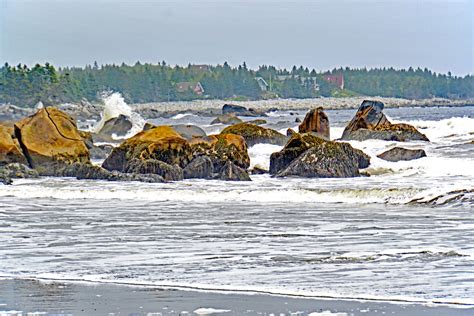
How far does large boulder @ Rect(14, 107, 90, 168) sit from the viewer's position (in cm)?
2327

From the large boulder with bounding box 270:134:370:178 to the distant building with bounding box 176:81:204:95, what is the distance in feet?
499

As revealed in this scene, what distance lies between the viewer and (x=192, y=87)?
179 metres

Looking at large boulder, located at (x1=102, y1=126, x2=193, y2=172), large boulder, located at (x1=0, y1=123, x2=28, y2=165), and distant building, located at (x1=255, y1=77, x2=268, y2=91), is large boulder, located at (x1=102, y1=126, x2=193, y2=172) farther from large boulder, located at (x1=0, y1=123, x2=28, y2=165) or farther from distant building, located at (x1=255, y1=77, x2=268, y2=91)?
distant building, located at (x1=255, y1=77, x2=268, y2=91)

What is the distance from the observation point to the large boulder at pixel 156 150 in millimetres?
22641

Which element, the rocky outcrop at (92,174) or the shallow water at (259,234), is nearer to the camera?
the shallow water at (259,234)

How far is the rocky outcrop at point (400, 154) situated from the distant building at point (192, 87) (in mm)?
150087

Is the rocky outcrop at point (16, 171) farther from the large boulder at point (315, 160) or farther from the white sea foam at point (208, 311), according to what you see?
the white sea foam at point (208, 311)

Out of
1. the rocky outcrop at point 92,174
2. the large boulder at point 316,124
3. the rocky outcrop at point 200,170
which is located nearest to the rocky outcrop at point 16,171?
the rocky outcrop at point 92,174

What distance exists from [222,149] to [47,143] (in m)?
3.93

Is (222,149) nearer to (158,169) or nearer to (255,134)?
(158,169)

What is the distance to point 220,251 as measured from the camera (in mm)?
11820

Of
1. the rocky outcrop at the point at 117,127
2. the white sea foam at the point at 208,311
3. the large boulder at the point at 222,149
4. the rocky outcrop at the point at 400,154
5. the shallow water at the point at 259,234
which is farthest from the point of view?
the rocky outcrop at the point at 117,127

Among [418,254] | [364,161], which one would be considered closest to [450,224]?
[418,254]

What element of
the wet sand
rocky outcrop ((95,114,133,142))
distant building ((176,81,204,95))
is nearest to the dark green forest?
distant building ((176,81,204,95))
